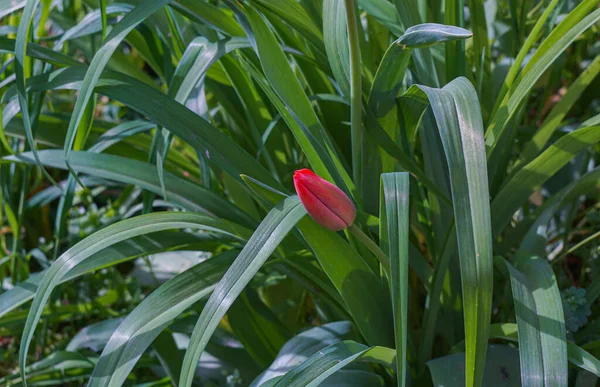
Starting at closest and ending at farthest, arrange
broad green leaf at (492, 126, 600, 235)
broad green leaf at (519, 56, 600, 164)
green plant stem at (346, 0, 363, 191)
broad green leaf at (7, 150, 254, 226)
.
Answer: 1. green plant stem at (346, 0, 363, 191)
2. broad green leaf at (492, 126, 600, 235)
3. broad green leaf at (7, 150, 254, 226)
4. broad green leaf at (519, 56, 600, 164)

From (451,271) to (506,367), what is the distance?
0.16 m

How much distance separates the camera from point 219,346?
1112 mm

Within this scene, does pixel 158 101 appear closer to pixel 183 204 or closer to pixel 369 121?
pixel 183 204

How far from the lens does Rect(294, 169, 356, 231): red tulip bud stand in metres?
0.60

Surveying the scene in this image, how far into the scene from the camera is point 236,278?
0.64 metres

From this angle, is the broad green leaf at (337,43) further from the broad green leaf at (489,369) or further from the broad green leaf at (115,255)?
the broad green leaf at (489,369)

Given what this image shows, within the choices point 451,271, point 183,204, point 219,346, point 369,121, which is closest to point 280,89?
point 369,121

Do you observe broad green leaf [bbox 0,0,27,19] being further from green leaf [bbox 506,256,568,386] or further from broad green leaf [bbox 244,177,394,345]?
green leaf [bbox 506,256,568,386]

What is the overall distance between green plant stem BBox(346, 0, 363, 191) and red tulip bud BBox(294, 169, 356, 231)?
16 centimetres

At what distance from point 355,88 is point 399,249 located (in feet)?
0.70

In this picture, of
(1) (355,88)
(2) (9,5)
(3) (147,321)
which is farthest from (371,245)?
(2) (9,5)

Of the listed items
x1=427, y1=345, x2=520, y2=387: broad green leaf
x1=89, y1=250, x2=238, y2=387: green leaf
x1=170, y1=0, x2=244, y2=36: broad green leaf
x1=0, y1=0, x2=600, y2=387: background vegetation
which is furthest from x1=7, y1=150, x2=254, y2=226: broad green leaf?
x1=427, y1=345, x2=520, y2=387: broad green leaf

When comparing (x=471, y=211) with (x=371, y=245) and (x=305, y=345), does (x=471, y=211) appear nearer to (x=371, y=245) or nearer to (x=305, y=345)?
(x=371, y=245)

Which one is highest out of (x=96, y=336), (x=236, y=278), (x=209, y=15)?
(x=209, y=15)
